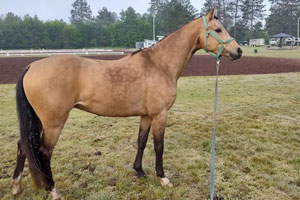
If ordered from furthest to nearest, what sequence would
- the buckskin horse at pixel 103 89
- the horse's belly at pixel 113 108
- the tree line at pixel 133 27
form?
the tree line at pixel 133 27
the horse's belly at pixel 113 108
the buckskin horse at pixel 103 89

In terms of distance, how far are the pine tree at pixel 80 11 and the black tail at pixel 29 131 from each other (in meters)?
101

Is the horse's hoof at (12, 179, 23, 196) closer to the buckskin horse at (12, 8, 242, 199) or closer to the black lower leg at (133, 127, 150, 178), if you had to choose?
the buckskin horse at (12, 8, 242, 199)

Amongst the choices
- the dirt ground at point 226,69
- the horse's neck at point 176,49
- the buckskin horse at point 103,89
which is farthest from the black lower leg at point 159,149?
the dirt ground at point 226,69

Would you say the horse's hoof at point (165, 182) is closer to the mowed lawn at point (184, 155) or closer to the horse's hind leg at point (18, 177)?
the mowed lawn at point (184, 155)

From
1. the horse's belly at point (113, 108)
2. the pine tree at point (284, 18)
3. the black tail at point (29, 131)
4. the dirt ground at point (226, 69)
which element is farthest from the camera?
the pine tree at point (284, 18)

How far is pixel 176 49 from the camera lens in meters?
3.17

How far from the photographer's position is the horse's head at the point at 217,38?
3.01 meters

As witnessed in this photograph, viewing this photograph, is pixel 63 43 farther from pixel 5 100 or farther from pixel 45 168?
pixel 45 168

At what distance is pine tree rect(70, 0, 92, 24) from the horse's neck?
332 ft

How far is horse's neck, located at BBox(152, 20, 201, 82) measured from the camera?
10.3ft

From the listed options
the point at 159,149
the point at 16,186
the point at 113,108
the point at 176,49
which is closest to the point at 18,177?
the point at 16,186

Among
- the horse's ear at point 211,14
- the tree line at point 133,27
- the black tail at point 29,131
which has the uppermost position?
the tree line at point 133,27

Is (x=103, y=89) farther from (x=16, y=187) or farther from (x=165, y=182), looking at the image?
(x=16, y=187)

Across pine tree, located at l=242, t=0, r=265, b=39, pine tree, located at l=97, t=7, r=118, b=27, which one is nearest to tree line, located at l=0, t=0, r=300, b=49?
pine tree, located at l=242, t=0, r=265, b=39
